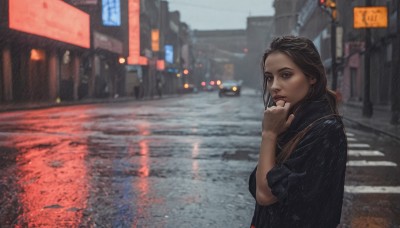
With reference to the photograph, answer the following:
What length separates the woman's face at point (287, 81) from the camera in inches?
70.1

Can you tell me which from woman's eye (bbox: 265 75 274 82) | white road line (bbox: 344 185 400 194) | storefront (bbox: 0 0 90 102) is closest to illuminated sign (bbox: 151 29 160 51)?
storefront (bbox: 0 0 90 102)

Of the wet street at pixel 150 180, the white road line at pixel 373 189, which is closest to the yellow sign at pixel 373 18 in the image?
the wet street at pixel 150 180

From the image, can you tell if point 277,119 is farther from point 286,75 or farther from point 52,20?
point 52,20

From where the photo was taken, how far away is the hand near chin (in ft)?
5.58

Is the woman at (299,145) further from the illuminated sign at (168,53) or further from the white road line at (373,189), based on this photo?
the illuminated sign at (168,53)

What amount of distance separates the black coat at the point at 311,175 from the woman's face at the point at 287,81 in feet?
0.18

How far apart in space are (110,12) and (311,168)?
4822 cm

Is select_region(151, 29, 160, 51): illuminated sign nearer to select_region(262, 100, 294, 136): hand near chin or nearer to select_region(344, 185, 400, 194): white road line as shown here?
select_region(344, 185, 400, 194): white road line

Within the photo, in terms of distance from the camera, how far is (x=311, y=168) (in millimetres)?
1669

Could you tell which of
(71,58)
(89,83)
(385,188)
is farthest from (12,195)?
(89,83)

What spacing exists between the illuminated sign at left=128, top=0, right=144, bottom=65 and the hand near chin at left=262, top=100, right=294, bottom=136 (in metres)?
54.9

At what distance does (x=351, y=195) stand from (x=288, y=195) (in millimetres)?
4909

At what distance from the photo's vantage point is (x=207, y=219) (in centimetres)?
510

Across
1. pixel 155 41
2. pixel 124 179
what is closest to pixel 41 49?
pixel 124 179
